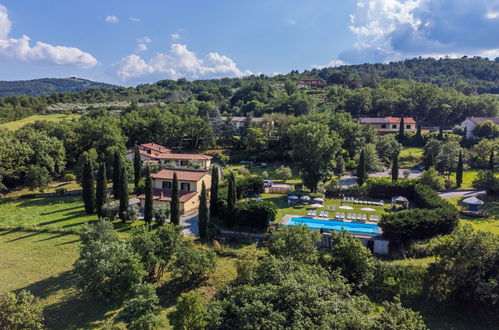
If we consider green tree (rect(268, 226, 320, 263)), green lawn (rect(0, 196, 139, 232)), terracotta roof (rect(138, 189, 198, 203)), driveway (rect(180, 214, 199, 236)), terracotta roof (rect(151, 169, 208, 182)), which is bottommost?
green lawn (rect(0, 196, 139, 232))

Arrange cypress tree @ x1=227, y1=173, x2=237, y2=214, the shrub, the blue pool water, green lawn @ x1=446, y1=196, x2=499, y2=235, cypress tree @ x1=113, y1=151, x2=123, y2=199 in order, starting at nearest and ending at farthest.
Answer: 1. green lawn @ x1=446, y1=196, x2=499, y2=235
2. the blue pool water
3. the shrub
4. cypress tree @ x1=227, y1=173, x2=237, y2=214
5. cypress tree @ x1=113, y1=151, x2=123, y2=199

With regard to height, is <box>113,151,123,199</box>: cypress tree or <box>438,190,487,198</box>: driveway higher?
<box>113,151,123,199</box>: cypress tree

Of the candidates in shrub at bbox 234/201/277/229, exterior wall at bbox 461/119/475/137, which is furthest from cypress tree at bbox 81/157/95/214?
exterior wall at bbox 461/119/475/137

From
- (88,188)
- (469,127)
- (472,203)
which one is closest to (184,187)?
(88,188)

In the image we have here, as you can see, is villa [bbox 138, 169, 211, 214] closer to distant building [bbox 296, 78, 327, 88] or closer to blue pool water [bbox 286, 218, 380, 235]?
blue pool water [bbox 286, 218, 380, 235]

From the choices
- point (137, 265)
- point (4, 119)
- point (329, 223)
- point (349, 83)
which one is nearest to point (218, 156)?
point (329, 223)

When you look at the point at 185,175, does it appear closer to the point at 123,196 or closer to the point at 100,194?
the point at 123,196

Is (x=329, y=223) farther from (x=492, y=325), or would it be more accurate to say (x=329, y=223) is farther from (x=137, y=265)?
(x=137, y=265)
